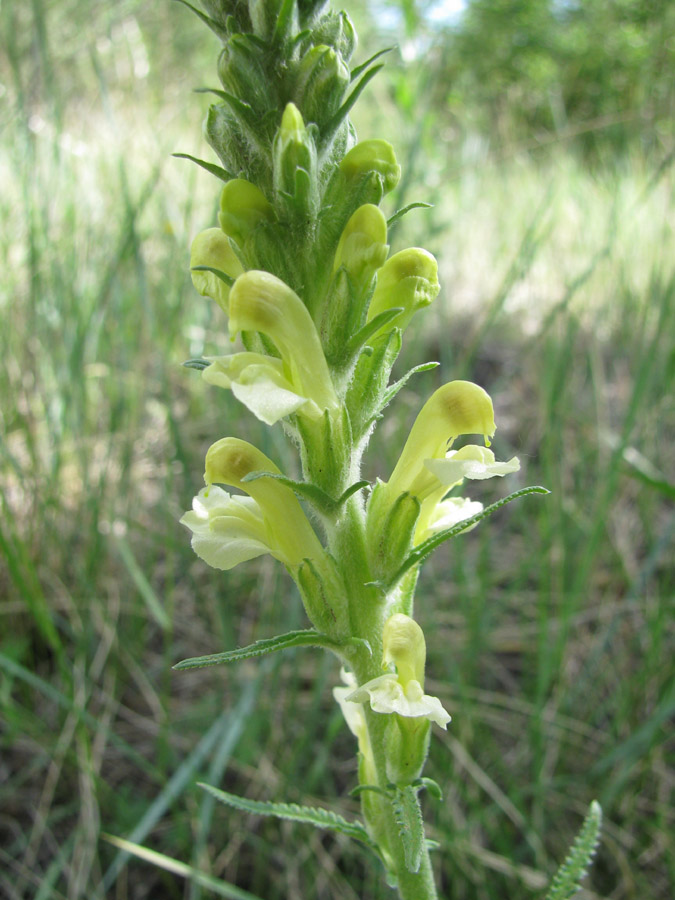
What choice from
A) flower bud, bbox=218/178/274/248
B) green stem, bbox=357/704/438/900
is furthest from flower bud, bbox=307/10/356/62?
green stem, bbox=357/704/438/900

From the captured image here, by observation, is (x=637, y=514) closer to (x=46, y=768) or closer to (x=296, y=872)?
(x=296, y=872)

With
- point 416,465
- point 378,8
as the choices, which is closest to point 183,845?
point 416,465

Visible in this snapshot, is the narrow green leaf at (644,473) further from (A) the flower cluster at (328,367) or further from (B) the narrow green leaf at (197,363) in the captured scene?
(B) the narrow green leaf at (197,363)

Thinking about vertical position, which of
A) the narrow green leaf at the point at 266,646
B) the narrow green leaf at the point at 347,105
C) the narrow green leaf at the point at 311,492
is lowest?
the narrow green leaf at the point at 266,646

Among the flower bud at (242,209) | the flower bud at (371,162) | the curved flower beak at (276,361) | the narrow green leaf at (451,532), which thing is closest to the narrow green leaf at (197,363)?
the curved flower beak at (276,361)

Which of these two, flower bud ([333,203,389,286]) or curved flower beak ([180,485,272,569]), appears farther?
curved flower beak ([180,485,272,569])

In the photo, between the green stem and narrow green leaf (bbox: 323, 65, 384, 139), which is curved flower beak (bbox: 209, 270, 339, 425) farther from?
the green stem

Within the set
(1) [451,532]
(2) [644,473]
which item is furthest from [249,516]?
(2) [644,473]
